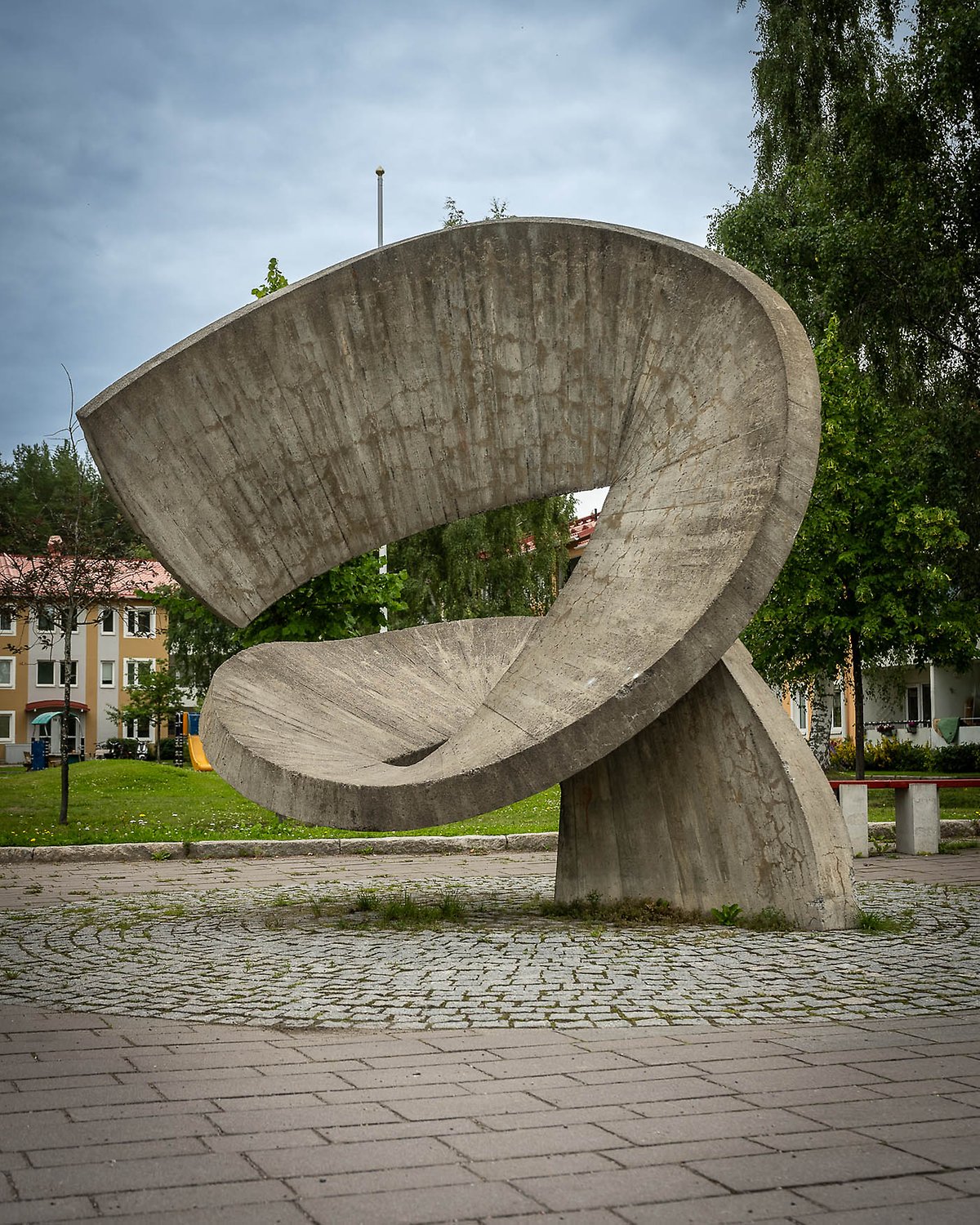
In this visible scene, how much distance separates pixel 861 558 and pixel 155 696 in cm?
2725

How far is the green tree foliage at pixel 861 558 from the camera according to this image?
68.1 feet

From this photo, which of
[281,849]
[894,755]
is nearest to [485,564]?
[894,755]

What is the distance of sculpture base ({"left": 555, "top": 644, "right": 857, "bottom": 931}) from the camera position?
7523mm

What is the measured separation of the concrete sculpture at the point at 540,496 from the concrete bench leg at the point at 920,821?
5270 mm

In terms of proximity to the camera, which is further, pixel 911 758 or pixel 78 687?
pixel 78 687

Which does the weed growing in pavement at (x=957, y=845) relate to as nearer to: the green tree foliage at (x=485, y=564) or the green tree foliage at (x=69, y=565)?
the green tree foliage at (x=69, y=565)

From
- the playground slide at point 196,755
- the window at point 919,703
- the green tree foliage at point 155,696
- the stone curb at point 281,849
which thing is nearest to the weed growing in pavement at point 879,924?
the stone curb at point 281,849

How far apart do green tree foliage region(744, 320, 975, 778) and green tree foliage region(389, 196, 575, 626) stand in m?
8.79

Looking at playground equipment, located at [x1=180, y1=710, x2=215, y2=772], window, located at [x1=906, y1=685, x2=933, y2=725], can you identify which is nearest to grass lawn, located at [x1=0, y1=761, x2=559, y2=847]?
Answer: playground equipment, located at [x1=180, y1=710, x2=215, y2=772]

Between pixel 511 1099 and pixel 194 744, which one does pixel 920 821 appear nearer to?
pixel 511 1099

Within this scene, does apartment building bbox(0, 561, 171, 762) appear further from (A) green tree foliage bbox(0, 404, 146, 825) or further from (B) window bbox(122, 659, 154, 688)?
(A) green tree foliage bbox(0, 404, 146, 825)

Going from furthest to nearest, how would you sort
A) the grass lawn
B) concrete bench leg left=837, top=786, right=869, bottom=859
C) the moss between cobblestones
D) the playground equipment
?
the playground equipment
the grass lawn
concrete bench leg left=837, top=786, right=869, bottom=859
the moss between cobblestones

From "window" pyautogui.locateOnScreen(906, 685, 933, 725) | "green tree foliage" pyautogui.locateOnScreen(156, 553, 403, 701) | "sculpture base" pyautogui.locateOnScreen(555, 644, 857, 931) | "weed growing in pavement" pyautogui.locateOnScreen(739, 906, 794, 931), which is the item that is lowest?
"weed growing in pavement" pyautogui.locateOnScreen(739, 906, 794, 931)

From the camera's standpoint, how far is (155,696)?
139 ft
